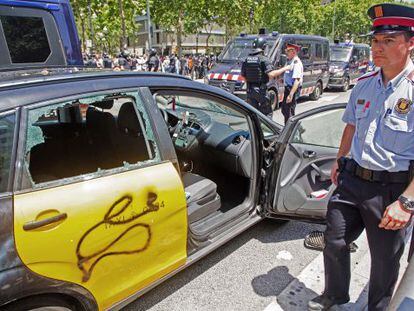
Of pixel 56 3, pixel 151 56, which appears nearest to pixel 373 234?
pixel 56 3

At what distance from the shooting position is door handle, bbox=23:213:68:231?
148 cm

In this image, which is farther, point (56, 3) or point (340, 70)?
point (340, 70)

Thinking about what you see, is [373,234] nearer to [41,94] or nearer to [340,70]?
[41,94]

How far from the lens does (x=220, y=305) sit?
2369 mm

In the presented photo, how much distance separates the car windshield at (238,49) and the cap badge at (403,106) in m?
8.01

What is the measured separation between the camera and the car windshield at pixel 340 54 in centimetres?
1482

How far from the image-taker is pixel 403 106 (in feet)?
5.90

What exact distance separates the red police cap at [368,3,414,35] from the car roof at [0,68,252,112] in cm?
112

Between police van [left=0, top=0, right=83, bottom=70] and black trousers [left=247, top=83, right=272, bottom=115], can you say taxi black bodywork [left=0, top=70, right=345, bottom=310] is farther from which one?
black trousers [left=247, top=83, right=272, bottom=115]

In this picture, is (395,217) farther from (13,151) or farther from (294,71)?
(294,71)

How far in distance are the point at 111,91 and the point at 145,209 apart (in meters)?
0.63

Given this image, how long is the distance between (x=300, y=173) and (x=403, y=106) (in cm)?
116

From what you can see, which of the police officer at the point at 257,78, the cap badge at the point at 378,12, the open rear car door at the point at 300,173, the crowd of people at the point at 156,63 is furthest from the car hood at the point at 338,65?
the cap badge at the point at 378,12

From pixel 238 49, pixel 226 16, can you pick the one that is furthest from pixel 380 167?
pixel 226 16
